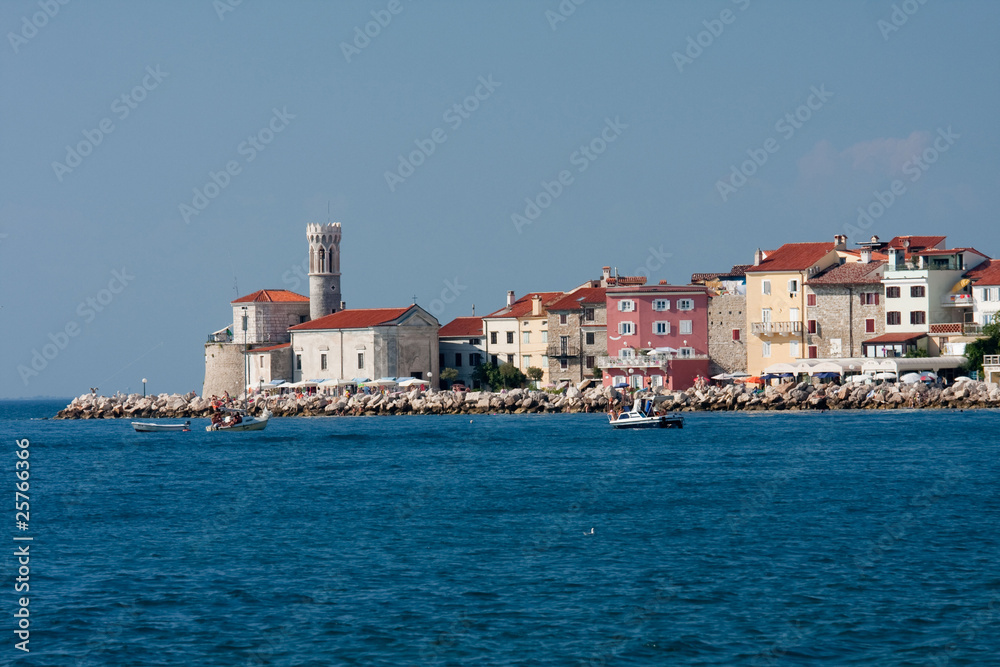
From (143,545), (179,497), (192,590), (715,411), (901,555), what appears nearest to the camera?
(192,590)

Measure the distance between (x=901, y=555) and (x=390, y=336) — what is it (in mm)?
56331

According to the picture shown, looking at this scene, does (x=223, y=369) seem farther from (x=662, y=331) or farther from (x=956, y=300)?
(x=956, y=300)

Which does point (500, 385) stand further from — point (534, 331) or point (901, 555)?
point (901, 555)

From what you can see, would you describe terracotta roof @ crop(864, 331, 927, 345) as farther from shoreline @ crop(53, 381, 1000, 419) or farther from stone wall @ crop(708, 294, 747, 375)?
stone wall @ crop(708, 294, 747, 375)

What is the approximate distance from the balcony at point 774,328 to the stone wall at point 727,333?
3.90 feet

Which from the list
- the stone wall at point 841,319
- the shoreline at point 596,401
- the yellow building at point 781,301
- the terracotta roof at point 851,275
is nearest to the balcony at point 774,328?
the yellow building at point 781,301

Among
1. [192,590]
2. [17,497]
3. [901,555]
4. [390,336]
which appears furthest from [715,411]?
[192,590]

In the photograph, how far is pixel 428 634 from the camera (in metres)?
16.4

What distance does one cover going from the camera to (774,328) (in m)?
69.2

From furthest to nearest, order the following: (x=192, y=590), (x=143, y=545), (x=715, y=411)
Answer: (x=715, y=411) < (x=143, y=545) < (x=192, y=590)

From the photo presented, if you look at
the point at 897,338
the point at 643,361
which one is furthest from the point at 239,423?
the point at 897,338

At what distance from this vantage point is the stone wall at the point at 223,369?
268 feet

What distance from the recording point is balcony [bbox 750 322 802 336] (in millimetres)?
68688

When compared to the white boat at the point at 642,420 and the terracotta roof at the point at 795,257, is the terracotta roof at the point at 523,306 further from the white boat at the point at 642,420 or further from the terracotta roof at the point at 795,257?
the white boat at the point at 642,420
